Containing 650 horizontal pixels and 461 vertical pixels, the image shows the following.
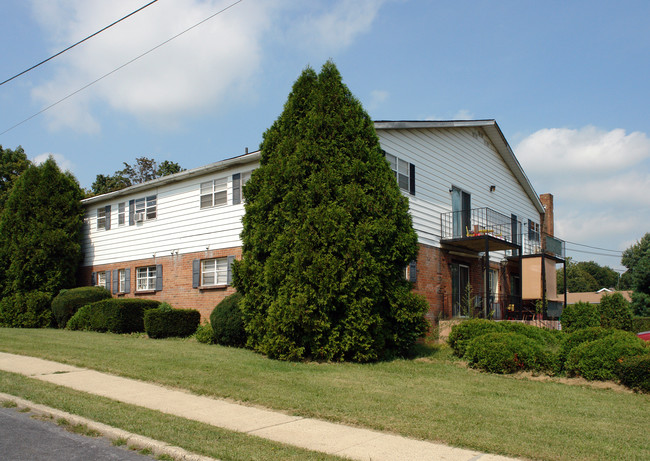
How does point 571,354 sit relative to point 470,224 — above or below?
below

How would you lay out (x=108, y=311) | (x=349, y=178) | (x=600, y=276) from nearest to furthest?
(x=349, y=178), (x=108, y=311), (x=600, y=276)

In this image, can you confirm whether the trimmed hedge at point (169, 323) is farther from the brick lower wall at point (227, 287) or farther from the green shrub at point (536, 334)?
the green shrub at point (536, 334)

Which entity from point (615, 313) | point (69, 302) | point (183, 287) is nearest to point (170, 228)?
point (183, 287)

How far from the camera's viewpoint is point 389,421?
6.92 m

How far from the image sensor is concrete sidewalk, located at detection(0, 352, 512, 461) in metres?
5.75

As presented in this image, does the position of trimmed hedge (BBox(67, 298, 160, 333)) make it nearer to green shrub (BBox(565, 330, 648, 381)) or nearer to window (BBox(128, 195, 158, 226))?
window (BBox(128, 195, 158, 226))

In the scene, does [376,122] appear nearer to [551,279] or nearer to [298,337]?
[298,337]

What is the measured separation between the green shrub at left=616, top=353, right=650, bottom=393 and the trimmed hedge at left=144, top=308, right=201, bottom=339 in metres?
12.6

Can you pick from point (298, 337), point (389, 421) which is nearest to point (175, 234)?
point (298, 337)

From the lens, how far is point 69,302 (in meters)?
21.1

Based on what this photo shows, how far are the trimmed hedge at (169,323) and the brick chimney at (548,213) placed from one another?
20020mm

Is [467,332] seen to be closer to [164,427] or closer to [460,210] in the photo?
[460,210]

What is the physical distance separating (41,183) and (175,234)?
23.7 ft

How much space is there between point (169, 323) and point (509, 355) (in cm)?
1064
